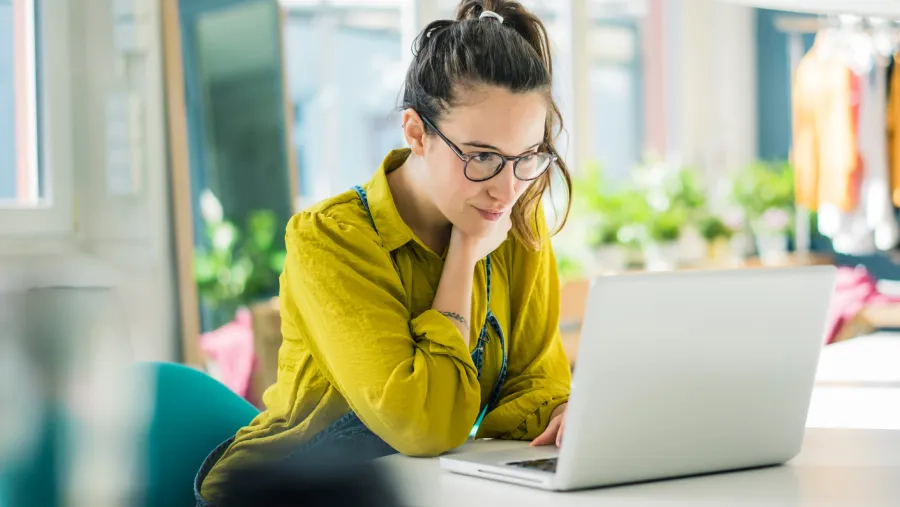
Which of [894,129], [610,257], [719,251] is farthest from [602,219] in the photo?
[894,129]

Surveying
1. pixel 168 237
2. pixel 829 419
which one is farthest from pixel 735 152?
pixel 829 419

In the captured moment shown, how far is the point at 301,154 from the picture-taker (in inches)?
211

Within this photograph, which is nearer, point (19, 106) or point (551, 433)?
point (551, 433)

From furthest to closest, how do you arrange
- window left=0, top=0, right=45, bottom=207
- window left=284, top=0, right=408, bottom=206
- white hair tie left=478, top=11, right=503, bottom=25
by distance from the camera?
1. window left=284, top=0, right=408, bottom=206
2. window left=0, top=0, right=45, bottom=207
3. white hair tie left=478, top=11, right=503, bottom=25

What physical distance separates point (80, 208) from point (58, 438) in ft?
8.79

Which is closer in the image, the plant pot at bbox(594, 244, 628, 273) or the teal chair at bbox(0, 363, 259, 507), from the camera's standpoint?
the teal chair at bbox(0, 363, 259, 507)

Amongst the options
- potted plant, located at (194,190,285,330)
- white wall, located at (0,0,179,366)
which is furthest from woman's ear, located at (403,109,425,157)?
potted plant, located at (194,190,285,330)

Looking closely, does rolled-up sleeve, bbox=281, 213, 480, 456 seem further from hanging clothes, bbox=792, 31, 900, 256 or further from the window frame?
hanging clothes, bbox=792, 31, 900, 256

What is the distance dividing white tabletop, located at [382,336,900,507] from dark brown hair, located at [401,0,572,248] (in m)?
0.47

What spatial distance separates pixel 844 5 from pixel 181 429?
1057mm

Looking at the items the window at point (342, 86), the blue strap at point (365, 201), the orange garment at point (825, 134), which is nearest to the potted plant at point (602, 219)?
the window at point (342, 86)

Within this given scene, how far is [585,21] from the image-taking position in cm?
589

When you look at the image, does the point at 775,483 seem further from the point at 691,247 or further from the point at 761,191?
the point at 761,191

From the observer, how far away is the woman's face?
4.46 feet
